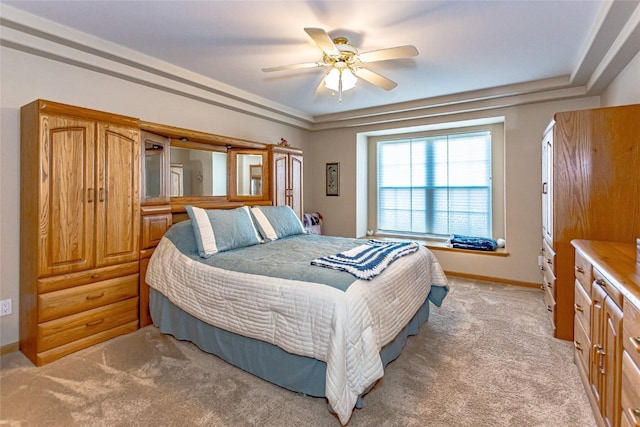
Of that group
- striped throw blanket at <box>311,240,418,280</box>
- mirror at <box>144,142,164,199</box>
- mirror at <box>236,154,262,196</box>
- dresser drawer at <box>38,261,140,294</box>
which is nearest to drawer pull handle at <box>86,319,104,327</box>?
dresser drawer at <box>38,261,140,294</box>

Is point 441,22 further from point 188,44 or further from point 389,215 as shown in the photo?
point 389,215

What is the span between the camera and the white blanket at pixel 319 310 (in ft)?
5.31

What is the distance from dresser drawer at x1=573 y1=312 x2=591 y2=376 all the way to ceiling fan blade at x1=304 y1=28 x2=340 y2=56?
96.0 inches

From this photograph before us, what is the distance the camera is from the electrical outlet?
2383 mm

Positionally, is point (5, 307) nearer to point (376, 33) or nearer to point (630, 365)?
point (376, 33)

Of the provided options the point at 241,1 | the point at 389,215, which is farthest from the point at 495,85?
the point at 241,1

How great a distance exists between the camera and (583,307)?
195 cm

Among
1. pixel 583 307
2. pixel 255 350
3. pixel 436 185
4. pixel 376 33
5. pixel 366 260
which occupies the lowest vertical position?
pixel 255 350

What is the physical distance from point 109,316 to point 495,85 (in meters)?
4.69

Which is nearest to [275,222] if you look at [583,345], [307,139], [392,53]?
[392,53]

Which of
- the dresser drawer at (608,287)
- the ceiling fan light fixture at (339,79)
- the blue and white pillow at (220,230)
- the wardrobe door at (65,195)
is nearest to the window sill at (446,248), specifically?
the dresser drawer at (608,287)

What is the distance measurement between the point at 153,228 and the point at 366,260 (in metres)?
2.09

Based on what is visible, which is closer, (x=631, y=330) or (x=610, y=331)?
(x=631, y=330)

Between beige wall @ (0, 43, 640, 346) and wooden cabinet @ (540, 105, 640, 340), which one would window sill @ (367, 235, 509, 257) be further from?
wooden cabinet @ (540, 105, 640, 340)
